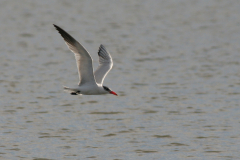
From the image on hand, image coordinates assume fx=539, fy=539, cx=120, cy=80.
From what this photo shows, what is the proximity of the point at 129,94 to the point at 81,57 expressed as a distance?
17.3 feet

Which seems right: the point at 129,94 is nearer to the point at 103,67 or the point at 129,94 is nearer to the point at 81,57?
the point at 103,67

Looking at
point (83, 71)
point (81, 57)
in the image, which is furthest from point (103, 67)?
point (81, 57)

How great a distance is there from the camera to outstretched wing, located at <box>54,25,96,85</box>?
12.3 meters

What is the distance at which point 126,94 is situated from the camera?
57.8 ft

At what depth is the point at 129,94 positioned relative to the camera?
695 inches

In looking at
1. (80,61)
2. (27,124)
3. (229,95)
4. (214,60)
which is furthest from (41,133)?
(214,60)

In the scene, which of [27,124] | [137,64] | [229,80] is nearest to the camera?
[27,124]

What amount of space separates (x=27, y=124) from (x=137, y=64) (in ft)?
31.4

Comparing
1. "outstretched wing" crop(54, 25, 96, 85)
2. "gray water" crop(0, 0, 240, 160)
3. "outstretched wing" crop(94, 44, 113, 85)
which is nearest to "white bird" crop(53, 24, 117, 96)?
"outstretched wing" crop(54, 25, 96, 85)

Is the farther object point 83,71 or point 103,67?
point 103,67

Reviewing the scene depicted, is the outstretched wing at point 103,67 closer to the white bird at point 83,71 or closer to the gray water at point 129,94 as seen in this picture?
the white bird at point 83,71

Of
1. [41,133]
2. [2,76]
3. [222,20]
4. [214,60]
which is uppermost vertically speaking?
[222,20]

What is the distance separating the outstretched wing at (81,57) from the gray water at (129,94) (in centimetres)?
141

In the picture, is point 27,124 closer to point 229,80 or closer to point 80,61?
point 80,61
